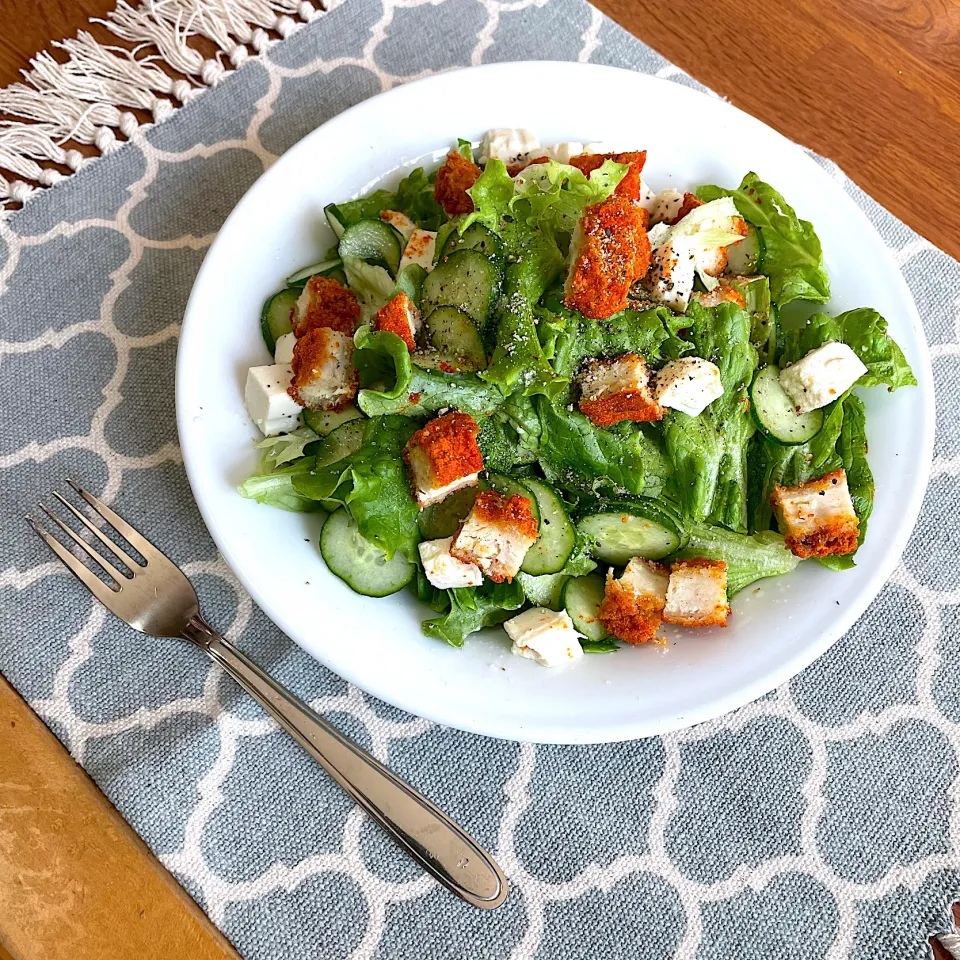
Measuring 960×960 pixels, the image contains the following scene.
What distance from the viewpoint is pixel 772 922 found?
7.88ft

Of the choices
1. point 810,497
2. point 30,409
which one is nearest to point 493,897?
point 810,497

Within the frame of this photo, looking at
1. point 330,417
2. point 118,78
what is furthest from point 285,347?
point 118,78

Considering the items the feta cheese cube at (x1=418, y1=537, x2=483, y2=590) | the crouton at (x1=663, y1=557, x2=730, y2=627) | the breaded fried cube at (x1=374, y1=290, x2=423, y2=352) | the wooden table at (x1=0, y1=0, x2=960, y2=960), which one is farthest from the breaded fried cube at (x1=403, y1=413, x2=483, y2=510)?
the wooden table at (x1=0, y1=0, x2=960, y2=960)

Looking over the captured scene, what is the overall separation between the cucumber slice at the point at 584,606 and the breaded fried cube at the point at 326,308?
2.85 ft

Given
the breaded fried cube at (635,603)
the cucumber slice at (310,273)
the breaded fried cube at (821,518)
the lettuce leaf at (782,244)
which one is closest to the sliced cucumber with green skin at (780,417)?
the breaded fried cube at (821,518)

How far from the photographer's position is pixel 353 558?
2262 mm

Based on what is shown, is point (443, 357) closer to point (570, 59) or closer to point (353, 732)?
point (353, 732)

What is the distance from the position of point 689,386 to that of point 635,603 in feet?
1.81

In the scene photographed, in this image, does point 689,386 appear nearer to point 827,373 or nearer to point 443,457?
point 827,373

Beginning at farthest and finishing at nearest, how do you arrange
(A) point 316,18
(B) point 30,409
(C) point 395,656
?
(A) point 316,18 < (B) point 30,409 < (C) point 395,656

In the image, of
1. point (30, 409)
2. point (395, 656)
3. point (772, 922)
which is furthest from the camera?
point (30, 409)

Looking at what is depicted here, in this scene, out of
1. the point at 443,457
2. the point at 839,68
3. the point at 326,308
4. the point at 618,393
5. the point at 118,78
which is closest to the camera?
the point at 443,457

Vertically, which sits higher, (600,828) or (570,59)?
(570,59)

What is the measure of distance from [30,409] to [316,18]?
5.41ft
